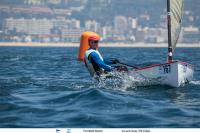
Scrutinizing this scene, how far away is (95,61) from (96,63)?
0.08 m

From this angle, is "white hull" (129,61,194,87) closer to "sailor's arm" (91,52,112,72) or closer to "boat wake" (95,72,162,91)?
"boat wake" (95,72,162,91)

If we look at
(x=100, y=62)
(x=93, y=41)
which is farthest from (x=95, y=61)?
(x=93, y=41)

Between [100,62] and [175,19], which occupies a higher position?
[175,19]

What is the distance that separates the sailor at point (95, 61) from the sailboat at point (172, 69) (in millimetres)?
836

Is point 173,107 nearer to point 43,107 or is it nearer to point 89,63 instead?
point 43,107

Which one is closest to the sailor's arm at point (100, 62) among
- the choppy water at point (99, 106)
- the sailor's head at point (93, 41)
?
the sailor's head at point (93, 41)

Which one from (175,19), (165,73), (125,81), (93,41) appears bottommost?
(125,81)

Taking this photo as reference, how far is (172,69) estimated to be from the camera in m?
19.1

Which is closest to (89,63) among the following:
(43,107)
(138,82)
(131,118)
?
(138,82)

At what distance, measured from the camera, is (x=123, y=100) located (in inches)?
644

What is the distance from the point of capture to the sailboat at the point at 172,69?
19.1 metres

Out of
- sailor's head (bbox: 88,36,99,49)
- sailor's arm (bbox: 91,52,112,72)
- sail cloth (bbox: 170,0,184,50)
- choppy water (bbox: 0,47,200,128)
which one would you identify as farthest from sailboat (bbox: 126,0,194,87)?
sailor's head (bbox: 88,36,99,49)

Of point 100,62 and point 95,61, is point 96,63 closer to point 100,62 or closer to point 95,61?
point 95,61

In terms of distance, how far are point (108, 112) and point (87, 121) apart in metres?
1.24
